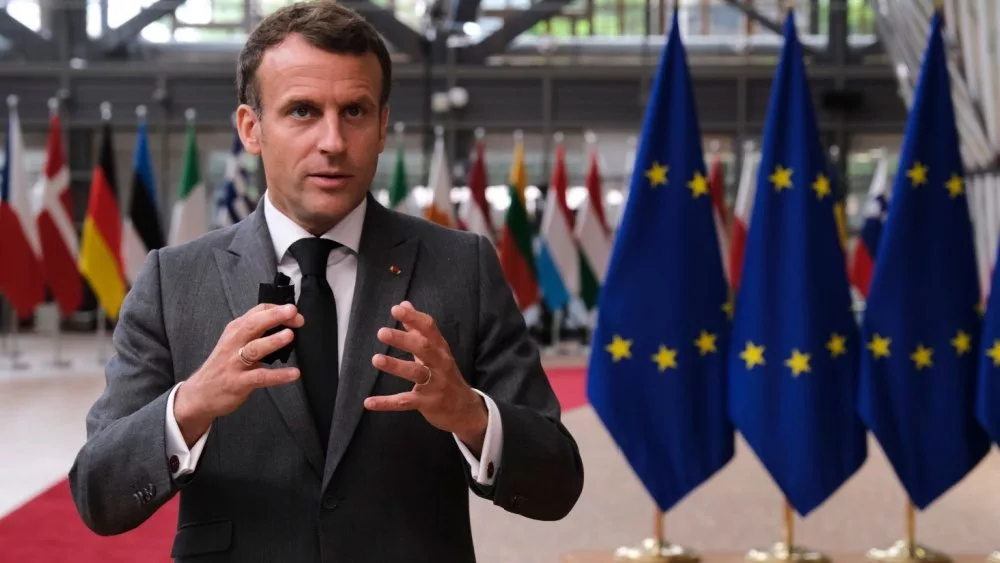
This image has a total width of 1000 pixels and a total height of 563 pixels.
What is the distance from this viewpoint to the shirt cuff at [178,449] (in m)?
1.85

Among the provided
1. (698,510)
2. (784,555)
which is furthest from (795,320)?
(698,510)

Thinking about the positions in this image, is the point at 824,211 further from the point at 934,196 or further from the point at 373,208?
the point at 373,208

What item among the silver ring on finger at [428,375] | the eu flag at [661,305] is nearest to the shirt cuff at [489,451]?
the silver ring on finger at [428,375]

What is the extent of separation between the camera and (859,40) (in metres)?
20.5

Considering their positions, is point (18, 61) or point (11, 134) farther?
point (18, 61)

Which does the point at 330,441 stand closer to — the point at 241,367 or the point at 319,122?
the point at 241,367

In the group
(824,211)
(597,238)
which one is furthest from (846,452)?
(597,238)

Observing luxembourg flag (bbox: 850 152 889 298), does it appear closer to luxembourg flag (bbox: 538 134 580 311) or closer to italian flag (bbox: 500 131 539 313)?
luxembourg flag (bbox: 538 134 580 311)

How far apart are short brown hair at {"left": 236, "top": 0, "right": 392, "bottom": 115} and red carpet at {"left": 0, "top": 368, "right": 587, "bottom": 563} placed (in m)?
4.49

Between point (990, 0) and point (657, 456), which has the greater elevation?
point (990, 0)

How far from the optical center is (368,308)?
6.55ft

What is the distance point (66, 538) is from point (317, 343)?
16.5ft

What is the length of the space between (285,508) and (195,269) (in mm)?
403

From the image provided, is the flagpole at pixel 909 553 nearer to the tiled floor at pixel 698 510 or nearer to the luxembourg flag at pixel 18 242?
the tiled floor at pixel 698 510
